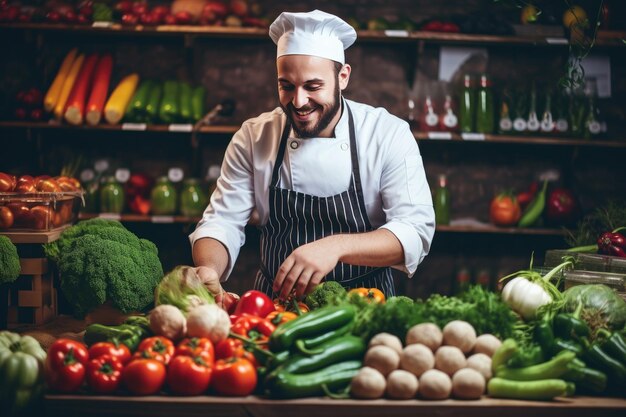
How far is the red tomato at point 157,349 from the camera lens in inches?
65.5

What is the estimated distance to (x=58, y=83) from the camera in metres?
4.69

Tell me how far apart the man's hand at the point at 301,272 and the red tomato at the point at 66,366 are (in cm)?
71

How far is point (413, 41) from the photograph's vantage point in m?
4.78

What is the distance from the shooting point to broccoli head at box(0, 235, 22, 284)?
96.2 inches

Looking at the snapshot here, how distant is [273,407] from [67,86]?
142 inches

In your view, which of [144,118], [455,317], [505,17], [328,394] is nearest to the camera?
[328,394]

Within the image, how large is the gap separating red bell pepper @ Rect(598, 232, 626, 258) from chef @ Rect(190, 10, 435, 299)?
0.79m

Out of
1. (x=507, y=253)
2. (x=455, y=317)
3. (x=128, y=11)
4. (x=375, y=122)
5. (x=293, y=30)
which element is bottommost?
(x=507, y=253)

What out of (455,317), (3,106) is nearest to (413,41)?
(3,106)

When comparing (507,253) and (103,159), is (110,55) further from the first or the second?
(507,253)

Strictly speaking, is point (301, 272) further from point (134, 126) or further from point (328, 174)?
point (134, 126)

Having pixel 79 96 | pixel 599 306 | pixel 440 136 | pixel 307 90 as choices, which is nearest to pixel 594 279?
pixel 599 306

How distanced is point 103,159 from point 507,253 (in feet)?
9.35

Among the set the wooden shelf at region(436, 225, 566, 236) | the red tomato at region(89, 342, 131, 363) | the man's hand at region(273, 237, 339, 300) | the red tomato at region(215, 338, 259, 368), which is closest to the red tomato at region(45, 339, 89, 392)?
the red tomato at region(89, 342, 131, 363)
